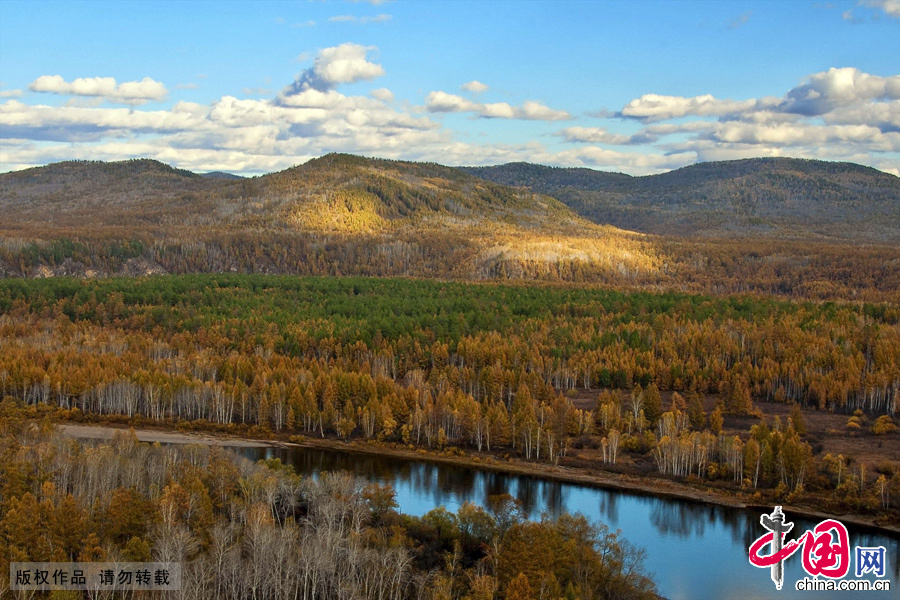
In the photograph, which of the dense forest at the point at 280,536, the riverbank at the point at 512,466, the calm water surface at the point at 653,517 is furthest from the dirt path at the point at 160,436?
the dense forest at the point at 280,536

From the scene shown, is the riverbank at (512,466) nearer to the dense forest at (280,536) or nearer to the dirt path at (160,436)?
the dirt path at (160,436)

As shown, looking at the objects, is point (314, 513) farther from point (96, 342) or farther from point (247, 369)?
point (96, 342)

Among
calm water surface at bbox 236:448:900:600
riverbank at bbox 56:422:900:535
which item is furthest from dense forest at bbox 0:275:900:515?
calm water surface at bbox 236:448:900:600

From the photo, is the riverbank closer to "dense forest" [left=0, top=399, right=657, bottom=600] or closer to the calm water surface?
the calm water surface

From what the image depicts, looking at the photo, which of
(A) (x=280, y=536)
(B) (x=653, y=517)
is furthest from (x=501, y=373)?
(A) (x=280, y=536)

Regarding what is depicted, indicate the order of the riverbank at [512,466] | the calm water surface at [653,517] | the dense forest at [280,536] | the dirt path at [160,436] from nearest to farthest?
the dense forest at [280,536] → the calm water surface at [653,517] → the riverbank at [512,466] → the dirt path at [160,436]

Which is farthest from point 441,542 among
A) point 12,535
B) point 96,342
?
point 96,342

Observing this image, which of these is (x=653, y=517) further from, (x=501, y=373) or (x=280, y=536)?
(x=501, y=373)
